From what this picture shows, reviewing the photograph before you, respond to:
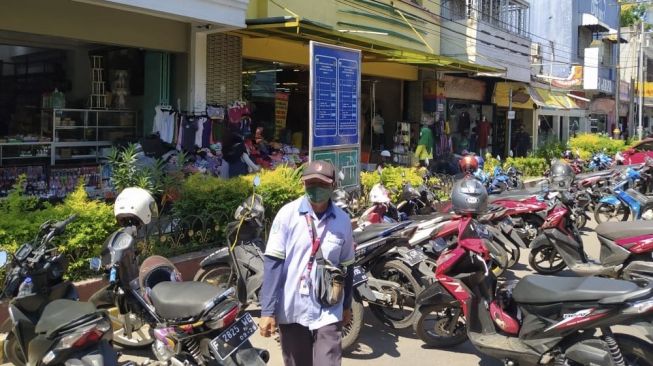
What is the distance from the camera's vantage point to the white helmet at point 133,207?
470cm

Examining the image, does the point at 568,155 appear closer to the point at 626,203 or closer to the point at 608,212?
the point at 608,212

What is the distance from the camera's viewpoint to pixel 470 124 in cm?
2234

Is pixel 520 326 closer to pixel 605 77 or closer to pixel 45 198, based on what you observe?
pixel 45 198

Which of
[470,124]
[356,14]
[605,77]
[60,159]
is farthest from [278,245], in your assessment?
[605,77]

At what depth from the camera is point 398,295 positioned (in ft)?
17.2

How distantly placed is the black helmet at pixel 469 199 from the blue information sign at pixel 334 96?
3.42 meters

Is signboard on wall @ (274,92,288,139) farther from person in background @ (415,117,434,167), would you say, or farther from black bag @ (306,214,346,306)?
black bag @ (306,214,346,306)

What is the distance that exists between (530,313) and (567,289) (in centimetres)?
34

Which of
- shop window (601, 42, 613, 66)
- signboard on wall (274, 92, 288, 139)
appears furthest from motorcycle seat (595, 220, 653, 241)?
shop window (601, 42, 613, 66)

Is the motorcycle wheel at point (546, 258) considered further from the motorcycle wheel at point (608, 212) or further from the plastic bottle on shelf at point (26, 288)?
the plastic bottle on shelf at point (26, 288)

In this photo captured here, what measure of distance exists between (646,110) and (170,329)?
51.6 meters

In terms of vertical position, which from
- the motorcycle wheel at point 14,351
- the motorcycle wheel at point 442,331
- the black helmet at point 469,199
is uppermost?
the black helmet at point 469,199

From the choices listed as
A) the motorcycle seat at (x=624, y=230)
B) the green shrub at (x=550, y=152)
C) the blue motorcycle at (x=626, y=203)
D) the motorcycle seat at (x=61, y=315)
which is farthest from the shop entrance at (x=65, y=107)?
the green shrub at (x=550, y=152)

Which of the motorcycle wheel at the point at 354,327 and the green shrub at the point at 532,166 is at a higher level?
the green shrub at the point at 532,166
